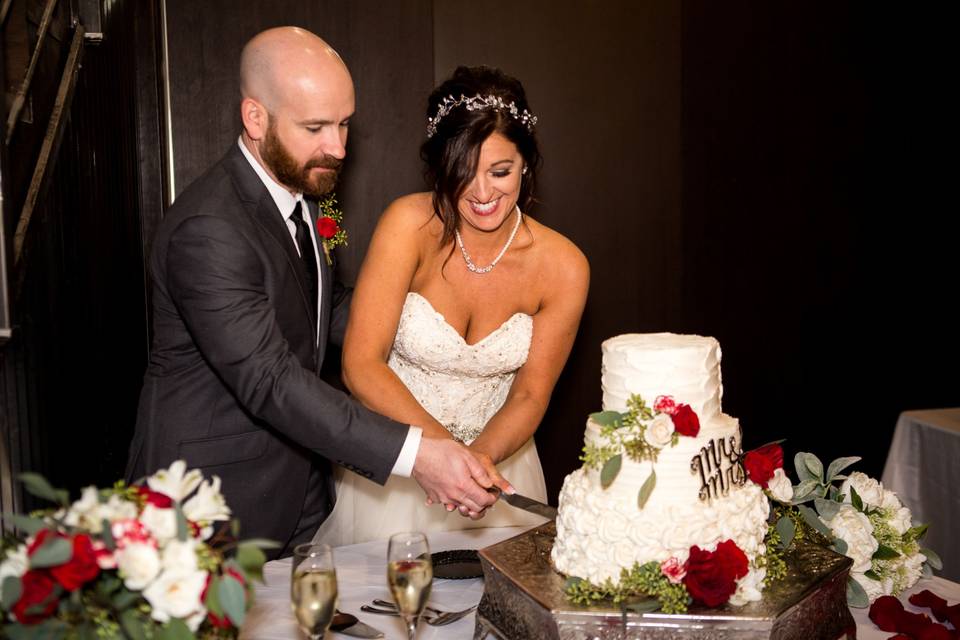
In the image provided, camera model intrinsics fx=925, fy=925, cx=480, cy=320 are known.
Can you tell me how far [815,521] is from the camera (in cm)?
184

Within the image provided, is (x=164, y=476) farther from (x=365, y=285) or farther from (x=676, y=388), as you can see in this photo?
(x=365, y=285)

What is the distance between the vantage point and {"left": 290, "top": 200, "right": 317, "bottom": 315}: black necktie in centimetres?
265

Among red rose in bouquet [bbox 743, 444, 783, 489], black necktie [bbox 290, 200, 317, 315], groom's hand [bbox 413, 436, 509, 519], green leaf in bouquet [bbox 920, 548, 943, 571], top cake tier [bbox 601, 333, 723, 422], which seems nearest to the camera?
top cake tier [bbox 601, 333, 723, 422]

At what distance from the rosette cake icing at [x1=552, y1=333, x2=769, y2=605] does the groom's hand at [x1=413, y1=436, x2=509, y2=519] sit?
0.57 m

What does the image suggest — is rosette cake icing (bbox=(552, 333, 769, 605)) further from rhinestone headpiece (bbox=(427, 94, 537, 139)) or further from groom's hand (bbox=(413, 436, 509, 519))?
rhinestone headpiece (bbox=(427, 94, 537, 139))

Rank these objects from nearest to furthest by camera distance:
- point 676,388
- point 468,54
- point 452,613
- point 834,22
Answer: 1. point 676,388
2. point 452,613
3. point 468,54
4. point 834,22

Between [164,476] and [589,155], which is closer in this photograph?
[164,476]

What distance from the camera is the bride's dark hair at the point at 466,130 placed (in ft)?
8.73

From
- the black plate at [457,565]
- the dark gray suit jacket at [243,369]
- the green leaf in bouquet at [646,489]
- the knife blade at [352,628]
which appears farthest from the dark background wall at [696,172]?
the green leaf in bouquet at [646,489]

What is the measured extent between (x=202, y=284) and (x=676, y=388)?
1.26 metres

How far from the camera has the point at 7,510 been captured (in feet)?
5.81

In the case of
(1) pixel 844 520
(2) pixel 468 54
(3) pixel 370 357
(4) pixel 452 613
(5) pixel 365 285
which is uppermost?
(2) pixel 468 54

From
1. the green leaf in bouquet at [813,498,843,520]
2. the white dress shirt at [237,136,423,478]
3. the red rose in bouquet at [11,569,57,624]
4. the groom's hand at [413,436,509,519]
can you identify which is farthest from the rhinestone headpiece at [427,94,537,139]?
the red rose in bouquet at [11,569,57,624]

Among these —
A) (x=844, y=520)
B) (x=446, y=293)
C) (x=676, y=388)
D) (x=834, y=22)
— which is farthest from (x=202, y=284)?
(x=834, y=22)
